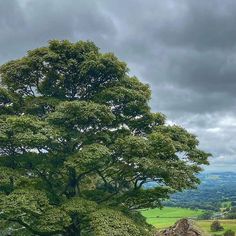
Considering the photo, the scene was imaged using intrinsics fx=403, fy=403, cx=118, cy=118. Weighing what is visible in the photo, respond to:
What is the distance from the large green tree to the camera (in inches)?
981

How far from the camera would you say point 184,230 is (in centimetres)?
3491

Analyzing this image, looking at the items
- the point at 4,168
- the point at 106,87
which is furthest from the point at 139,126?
the point at 4,168

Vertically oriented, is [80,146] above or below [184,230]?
above

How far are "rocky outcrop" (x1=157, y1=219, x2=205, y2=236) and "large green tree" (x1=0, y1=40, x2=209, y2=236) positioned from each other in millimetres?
5657

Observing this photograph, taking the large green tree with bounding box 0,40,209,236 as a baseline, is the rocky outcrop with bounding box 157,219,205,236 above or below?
below

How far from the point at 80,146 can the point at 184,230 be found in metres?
13.2

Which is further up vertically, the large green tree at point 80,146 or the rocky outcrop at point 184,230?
the large green tree at point 80,146

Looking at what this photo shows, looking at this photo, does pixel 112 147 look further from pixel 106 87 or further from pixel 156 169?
pixel 106 87

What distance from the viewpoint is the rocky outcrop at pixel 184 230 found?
3443 cm

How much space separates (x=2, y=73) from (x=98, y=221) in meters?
13.7

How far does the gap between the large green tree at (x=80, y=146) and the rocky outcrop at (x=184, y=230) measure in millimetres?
5657

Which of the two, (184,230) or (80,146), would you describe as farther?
(184,230)

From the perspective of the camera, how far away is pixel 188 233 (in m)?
34.4

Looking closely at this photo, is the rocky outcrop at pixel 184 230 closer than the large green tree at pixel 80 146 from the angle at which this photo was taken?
No
